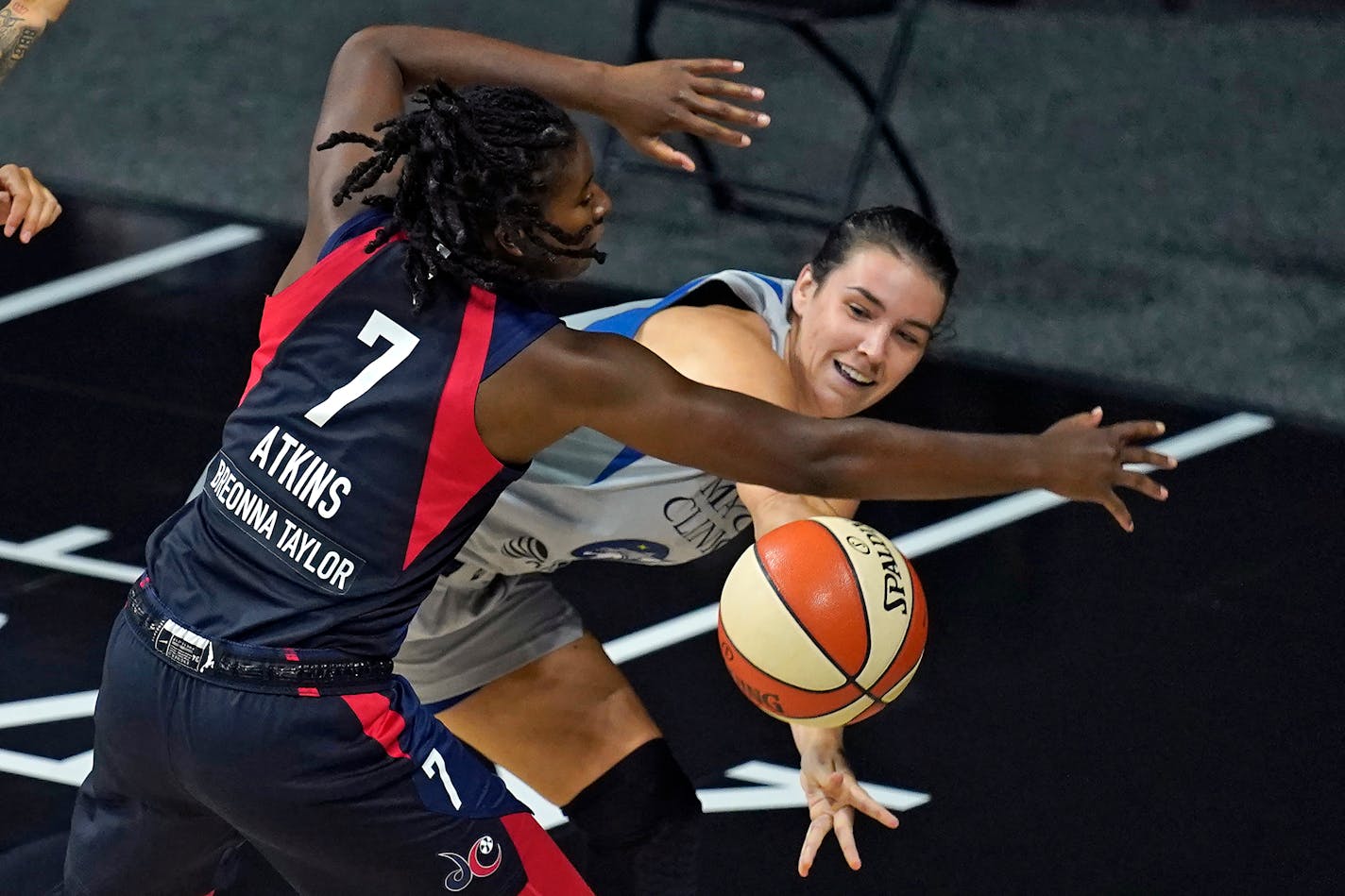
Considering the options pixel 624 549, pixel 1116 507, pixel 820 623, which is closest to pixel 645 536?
pixel 624 549

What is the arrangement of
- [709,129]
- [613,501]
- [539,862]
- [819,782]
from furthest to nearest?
1. [613,501]
2. [819,782]
3. [709,129]
4. [539,862]

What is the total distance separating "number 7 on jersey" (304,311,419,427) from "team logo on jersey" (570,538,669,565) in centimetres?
96

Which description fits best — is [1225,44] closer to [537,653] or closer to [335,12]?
[335,12]

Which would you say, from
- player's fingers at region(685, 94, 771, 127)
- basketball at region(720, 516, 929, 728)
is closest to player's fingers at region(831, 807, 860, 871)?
basketball at region(720, 516, 929, 728)

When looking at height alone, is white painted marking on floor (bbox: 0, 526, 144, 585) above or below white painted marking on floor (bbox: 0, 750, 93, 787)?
below

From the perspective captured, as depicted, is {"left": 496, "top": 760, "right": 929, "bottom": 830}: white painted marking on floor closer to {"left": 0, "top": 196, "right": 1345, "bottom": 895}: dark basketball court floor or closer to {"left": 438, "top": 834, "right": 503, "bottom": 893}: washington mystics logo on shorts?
{"left": 0, "top": 196, "right": 1345, "bottom": 895}: dark basketball court floor

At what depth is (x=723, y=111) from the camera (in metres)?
3.63

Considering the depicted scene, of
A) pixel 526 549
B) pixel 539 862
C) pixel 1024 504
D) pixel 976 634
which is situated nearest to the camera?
pixel 539 862

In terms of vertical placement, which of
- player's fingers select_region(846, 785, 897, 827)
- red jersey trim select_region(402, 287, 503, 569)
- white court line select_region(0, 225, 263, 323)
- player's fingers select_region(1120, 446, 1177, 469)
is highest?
player's fingers select_region(1120, 446, 1177, 469)

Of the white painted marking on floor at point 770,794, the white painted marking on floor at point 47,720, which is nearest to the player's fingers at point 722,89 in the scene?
the white painted marking on floor at point 770,794

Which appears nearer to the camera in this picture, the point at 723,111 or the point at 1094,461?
the point at 1094,461

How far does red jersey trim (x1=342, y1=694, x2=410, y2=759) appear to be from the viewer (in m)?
3.09

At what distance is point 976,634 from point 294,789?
278cm

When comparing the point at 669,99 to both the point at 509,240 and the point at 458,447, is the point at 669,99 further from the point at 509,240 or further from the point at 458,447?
the point at 458,447
